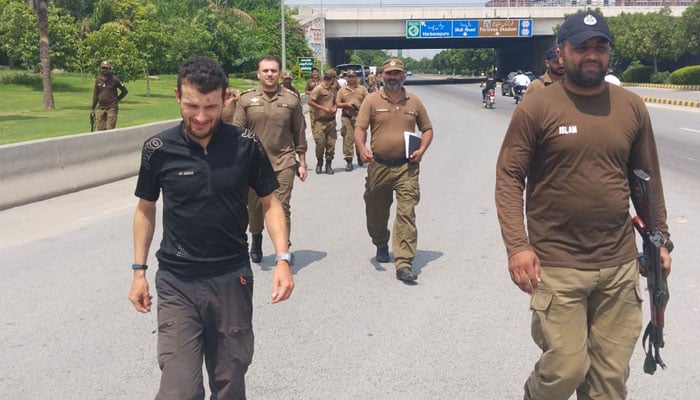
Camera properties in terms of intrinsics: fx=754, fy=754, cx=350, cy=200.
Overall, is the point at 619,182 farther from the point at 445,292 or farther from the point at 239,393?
the point at 445,292

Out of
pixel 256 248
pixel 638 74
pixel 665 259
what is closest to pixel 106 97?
pixel 256 248

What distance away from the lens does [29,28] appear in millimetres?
34312

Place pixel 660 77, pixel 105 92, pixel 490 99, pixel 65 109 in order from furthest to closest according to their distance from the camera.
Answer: pixel 660 77, pixel 490 99, pixel 65 109, pixel 105 92

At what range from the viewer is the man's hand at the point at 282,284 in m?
3.35

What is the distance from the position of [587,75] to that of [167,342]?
2083 millimetres

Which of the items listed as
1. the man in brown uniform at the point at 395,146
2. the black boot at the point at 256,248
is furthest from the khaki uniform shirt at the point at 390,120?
the black boot at the point at 256,248

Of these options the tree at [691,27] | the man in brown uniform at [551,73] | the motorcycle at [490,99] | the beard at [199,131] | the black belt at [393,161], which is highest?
the tree at [691,27]

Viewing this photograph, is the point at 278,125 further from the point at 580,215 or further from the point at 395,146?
the point at 580,215

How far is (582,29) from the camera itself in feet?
10.5

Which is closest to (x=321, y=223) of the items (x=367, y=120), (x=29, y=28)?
(x=367, y=120)

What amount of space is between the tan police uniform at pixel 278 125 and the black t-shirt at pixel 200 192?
11.5 ft

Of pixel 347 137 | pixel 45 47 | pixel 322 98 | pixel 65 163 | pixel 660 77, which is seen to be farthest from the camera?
pixel 660 77

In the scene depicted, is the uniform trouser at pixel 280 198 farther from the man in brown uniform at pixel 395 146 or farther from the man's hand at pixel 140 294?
the man's hand at pixel 140 294

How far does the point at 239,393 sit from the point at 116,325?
2.35m
